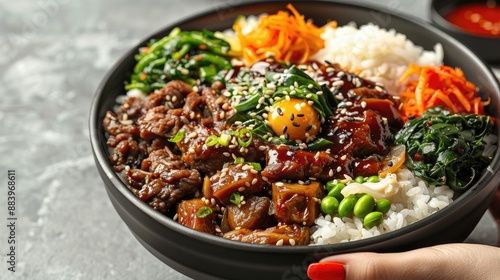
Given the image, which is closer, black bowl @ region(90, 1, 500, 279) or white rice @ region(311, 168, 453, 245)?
black bowl @ region(90, 1, 500, 279)

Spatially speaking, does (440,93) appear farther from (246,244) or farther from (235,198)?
(246,244)

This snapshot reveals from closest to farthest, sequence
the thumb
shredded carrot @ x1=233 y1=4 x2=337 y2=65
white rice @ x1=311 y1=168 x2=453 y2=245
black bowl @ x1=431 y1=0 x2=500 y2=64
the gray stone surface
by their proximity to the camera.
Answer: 1. the thumb
2. white rice @ x1=311 y1=168 x2=453 y2=245
3. the gray stone surface
4. shredded carrot @ x1=233 y1=4 x2=337 y2=65
5. black bowl @ x1=431 y1=0 x2=500 y2=64

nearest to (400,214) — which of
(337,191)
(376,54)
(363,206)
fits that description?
(363,206)

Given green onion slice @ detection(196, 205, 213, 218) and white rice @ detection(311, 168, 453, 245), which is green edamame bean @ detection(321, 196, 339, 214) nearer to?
white rice @ detection(311, 168, 453, 245)

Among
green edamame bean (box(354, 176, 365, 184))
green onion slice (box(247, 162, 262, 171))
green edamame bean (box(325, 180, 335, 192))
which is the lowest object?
green onion slice (box(247, 162, 262, 171))

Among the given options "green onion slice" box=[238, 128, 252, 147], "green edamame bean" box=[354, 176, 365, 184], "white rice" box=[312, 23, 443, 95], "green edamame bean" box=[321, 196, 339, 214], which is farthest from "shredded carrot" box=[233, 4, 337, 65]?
"green edamame bean" box=[321, 196, 339, 214]

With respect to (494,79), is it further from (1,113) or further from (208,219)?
(1,113)
